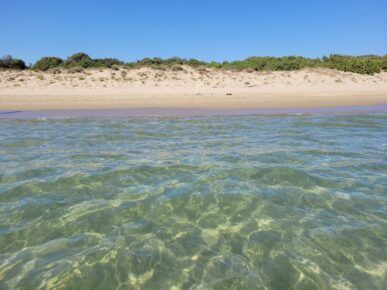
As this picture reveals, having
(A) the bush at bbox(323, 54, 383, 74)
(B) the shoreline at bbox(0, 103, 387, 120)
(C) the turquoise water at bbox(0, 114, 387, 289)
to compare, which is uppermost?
(A) the bush at bbox(323, 54, 383, 74)

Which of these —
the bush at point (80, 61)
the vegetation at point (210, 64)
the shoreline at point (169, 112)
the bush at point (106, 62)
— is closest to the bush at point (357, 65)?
the vegetation at point (210, 64)

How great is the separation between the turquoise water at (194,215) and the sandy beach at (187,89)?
37.0ft

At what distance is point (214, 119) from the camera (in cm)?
1470

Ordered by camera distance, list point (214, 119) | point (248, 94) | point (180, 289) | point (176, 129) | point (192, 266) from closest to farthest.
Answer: point (180, 289)
point (192, 266)
point (176, 129)
point (214, 119)
point (248, 94)

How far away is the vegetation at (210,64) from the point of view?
31062 millimetres

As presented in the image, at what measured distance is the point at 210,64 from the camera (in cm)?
3347

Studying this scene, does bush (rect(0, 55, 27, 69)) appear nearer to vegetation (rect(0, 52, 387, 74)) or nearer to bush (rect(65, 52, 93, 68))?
vegetation (rect(0, 52, 387, 74))

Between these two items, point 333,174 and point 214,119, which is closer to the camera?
point 333,174

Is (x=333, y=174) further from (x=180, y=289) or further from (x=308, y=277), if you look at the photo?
(x=180, y=289)

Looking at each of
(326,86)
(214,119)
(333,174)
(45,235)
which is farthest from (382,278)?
(326,86)

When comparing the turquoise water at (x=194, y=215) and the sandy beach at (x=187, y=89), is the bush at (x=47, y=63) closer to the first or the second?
the sandy beach at (x=187, y=89)

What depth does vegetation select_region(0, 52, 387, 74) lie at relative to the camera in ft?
102

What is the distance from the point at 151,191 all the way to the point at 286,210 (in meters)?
2.25

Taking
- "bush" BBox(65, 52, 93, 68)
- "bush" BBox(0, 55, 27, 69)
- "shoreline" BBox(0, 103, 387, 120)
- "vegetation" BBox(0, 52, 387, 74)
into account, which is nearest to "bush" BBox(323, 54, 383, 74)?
"vegetation" BBox(0, 52, 387, 74)
